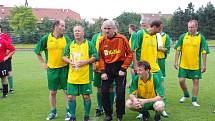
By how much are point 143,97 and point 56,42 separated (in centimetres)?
198

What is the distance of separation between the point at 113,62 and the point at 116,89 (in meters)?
0.51

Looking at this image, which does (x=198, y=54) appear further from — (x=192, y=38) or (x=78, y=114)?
(x=78, y=114)

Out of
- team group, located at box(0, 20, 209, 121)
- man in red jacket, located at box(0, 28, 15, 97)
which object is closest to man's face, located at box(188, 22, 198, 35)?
team group, located at box(0, 20, 209, 121)

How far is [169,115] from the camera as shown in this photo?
7.57 meters

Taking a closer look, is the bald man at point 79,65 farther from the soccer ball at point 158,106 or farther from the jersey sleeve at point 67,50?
the soccer ball at point 158,106

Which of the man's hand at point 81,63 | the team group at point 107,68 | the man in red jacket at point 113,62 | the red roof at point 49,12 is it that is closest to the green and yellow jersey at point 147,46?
the team group at point 107,68

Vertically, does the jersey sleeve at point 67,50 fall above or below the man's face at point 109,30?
below

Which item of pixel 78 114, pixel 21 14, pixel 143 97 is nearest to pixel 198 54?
pixel 143 97

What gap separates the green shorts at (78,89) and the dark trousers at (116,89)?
30cm

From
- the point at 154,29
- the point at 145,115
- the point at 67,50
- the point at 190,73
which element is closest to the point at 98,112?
the point at 145,115

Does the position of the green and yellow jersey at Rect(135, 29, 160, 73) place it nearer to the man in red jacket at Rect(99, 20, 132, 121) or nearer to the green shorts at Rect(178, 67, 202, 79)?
the man in red jacket at Rect(99, 20, 132, 121)

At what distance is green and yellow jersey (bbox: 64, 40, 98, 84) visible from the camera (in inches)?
267

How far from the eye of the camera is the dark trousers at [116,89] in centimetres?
686

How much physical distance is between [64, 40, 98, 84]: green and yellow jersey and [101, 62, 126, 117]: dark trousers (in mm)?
333
